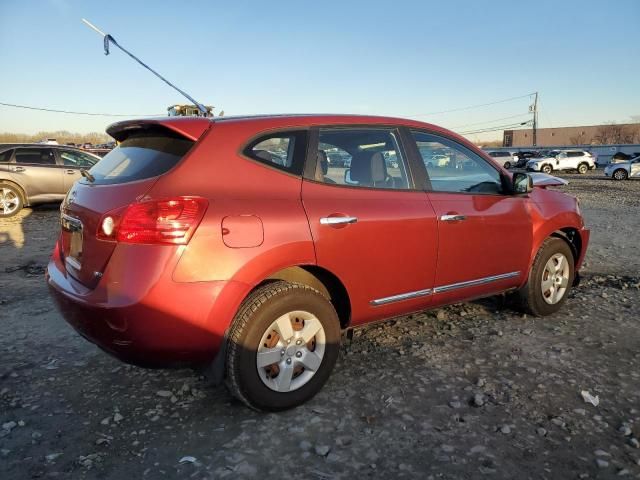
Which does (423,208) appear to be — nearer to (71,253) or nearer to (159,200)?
(159,200)

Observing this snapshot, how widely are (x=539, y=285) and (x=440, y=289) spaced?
1.32m

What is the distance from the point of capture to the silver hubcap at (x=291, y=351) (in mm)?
2695

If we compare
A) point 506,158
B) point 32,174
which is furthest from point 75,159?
point 506,158

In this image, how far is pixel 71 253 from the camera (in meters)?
2.83

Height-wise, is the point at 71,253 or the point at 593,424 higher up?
the point at 71,253

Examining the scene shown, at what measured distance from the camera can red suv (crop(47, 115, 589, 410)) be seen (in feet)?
7.83

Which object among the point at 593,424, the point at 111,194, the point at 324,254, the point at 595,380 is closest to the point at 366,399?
the point at 324,254

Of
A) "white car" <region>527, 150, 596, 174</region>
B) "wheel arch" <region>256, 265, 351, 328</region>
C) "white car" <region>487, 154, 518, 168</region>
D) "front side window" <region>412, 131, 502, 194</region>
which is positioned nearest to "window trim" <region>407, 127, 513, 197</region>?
"front side window" <region>412, 131, 502, 194</region>

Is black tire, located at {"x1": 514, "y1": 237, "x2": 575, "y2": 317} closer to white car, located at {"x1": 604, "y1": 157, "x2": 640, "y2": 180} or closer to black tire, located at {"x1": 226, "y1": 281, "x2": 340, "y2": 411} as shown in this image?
black tire, located at {"x1": 226, "y1": 281, "x2": 340, "y2": 411}

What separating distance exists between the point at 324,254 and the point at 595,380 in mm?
2052

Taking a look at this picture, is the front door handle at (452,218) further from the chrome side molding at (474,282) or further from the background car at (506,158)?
the background car at (506,158)

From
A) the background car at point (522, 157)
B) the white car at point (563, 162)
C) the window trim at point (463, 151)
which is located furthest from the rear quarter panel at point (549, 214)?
the background car at point (522, 157)

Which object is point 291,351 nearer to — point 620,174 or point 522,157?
point 620,174

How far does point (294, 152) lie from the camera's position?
9.53 feet
